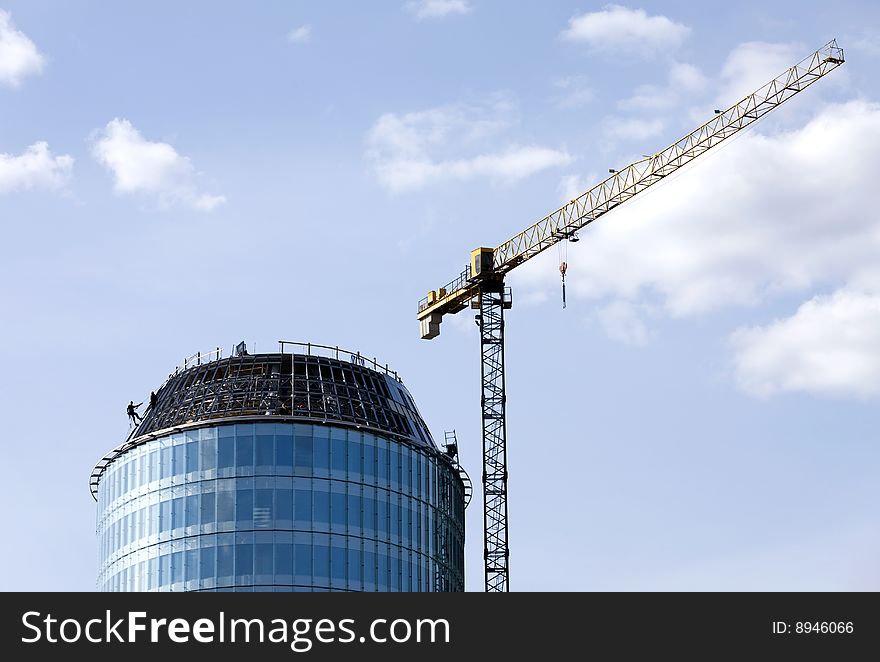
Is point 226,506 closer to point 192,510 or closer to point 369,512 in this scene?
point 192,510

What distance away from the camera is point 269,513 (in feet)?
623

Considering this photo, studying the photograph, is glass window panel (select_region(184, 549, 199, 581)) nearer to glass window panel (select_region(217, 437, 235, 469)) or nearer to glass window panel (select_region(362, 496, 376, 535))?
glass window panel (select_region(217, 437, 235, 469))

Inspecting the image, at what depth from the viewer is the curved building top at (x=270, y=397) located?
192750 mm

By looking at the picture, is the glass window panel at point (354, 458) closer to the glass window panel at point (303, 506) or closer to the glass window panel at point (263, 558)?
the glass window panel at point (303, 506)

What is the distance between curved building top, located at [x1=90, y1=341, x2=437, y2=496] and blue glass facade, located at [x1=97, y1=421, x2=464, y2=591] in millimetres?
1185

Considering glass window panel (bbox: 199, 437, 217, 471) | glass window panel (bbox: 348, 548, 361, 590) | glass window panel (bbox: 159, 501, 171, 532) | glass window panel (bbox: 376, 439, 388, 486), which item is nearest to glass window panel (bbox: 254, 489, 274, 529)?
glass window panel (bbox: 199, 437, 217, 471)

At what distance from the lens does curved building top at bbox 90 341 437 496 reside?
19275 cm

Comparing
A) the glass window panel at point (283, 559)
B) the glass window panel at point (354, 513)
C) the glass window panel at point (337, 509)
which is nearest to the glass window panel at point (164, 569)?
the glass window panel at point (283, 559)

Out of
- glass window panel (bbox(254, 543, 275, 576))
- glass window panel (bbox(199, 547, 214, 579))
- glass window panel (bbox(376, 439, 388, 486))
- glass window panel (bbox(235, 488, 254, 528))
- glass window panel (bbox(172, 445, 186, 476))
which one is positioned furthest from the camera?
glass window panel (bbox(376, 439, 388, 486))
